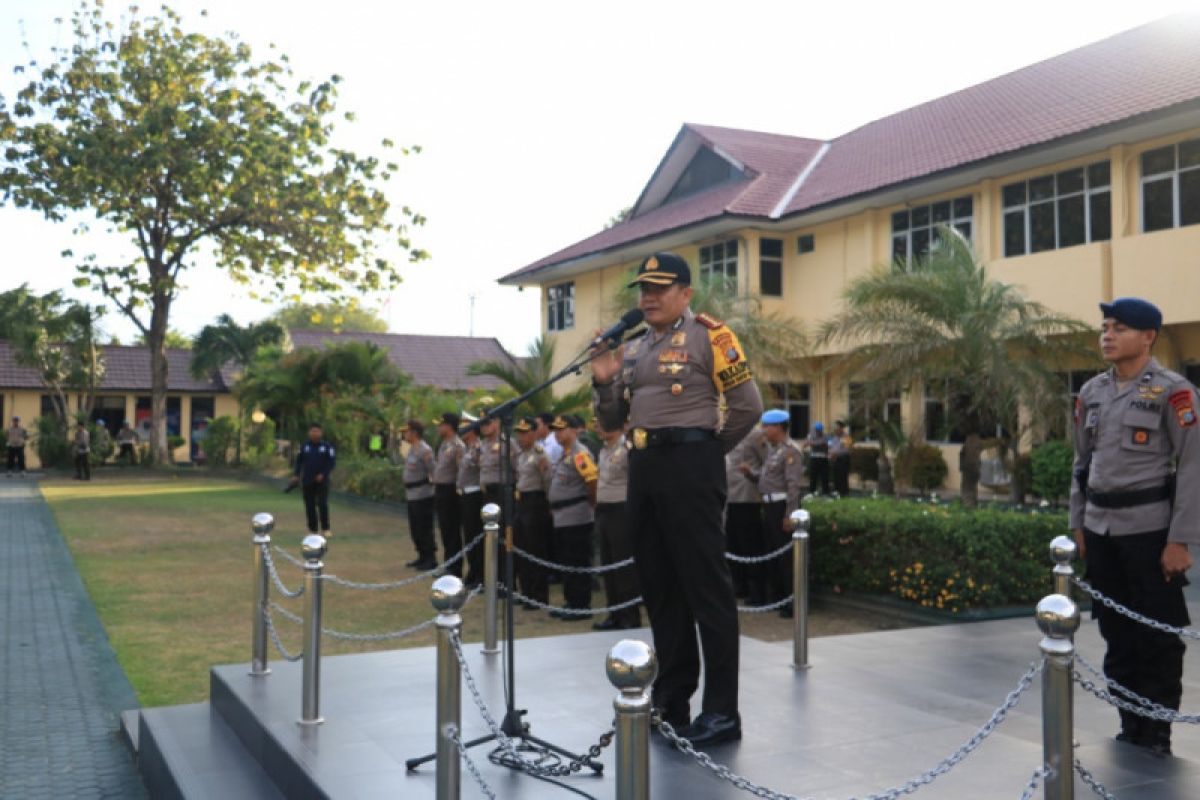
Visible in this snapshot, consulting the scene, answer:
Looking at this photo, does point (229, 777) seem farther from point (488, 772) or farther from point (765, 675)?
point (765, 675)

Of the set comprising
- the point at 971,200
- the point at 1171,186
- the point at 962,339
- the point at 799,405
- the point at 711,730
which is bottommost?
the point at 711,730

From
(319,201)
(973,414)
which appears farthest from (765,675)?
(319,201)

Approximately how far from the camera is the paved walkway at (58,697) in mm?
5984

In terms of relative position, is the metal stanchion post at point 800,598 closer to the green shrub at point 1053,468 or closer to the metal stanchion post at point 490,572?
the metal stanchion post at point 490,572

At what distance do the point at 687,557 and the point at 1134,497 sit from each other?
2.15 m

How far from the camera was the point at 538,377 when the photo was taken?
19.0 m

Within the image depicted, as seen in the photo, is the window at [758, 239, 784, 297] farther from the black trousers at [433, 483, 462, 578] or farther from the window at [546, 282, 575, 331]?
the black trousers at [433, 483, 462, 578]

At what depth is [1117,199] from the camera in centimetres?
1966

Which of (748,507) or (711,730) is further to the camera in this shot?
(748,507)

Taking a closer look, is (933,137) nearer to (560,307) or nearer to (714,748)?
(560,307)

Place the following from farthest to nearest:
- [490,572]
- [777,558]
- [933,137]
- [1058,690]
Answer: [933,137] → [777,558] → [490,572] → [1058,690]

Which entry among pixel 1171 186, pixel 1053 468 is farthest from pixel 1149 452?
pixel 1171 186

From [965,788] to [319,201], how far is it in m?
29.6

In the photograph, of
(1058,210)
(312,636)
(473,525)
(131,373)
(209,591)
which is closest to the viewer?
(312,636)
